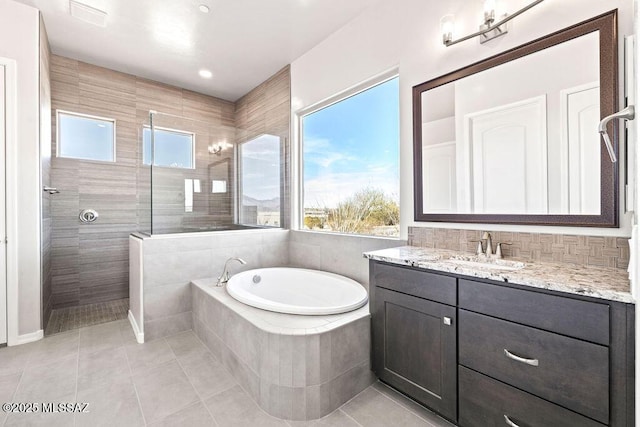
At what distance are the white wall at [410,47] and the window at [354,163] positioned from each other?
170 millimetres

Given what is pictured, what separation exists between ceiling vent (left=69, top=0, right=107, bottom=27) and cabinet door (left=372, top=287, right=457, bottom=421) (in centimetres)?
322

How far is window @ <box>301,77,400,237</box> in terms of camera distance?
2523mm

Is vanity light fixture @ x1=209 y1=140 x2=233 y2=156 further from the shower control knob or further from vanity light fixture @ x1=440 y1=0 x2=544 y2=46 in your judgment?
vanity light fixture @ x1=440 y1=0 x2=544 y2=46

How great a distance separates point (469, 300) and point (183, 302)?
2.37 m

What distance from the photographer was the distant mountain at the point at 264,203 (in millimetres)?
3581

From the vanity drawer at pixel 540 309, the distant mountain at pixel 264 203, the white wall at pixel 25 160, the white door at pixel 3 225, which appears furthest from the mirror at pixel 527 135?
the white door at pixel 3 225

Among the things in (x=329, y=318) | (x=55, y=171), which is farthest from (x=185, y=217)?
(x=329, y=318)

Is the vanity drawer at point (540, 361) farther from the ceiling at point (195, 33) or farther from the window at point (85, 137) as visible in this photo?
the window at point (85, 137)

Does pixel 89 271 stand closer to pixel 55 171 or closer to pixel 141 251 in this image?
pixel 55 171

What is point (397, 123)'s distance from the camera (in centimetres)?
245

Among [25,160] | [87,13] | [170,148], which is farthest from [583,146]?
[25,160]

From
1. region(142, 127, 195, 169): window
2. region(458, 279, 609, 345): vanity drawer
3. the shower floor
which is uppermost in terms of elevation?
region(142, 127, 195, 169): window

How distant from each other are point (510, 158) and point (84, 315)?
4.05m

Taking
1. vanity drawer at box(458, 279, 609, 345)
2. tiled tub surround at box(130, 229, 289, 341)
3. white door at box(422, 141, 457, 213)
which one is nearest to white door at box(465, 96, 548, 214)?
white door at box(422, 141, 457, 213)
